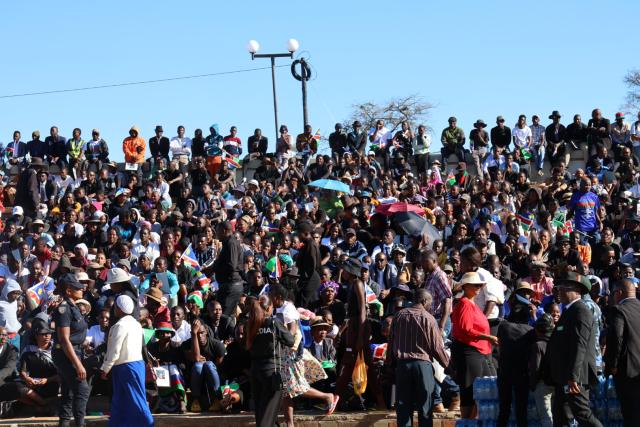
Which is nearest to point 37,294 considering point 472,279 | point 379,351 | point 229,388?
point 229,388

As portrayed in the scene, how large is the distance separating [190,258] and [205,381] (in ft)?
15.7

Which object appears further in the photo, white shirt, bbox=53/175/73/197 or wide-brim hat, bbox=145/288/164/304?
white shirt, bbox=53/175/73/197

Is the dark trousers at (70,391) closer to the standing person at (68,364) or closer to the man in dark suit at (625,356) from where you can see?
the standing person at (68,364)

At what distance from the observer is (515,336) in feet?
37.0

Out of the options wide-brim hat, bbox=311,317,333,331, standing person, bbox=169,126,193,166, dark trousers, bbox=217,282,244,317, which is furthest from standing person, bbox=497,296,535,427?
standing person, bbox=169,126,193,166

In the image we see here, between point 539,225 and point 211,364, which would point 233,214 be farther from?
point 211,364

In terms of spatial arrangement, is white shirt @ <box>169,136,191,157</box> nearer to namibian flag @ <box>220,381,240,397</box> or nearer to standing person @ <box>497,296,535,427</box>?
namibian flag @ <box>220,381,240,397</box>

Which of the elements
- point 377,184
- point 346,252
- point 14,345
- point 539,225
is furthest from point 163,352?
point 377,184

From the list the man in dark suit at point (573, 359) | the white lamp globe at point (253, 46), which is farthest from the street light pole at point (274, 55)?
the man in dark suit at point (573, 359)

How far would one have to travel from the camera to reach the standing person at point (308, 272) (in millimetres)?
16703

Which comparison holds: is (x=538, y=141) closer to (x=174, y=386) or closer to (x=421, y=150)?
(x=421, y=150)

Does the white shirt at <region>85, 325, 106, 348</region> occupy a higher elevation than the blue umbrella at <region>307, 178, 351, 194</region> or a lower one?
lower

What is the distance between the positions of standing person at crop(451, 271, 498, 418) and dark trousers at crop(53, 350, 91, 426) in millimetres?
4112

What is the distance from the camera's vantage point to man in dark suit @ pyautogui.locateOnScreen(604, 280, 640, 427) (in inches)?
405
